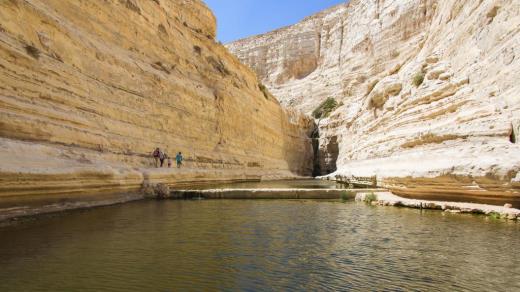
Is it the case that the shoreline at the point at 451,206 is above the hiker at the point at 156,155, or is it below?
below

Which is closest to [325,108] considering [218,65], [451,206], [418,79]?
[218,65]

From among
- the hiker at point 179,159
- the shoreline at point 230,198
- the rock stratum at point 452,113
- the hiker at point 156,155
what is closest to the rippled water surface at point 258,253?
the shoreline at point 230,198

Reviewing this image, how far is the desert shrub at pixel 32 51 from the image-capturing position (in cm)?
885

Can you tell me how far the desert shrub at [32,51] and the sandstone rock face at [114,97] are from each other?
33mm

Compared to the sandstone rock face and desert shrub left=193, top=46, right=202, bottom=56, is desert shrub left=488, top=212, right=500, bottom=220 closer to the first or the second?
the sandstone rock face

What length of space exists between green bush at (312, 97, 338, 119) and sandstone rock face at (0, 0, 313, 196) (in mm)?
17924

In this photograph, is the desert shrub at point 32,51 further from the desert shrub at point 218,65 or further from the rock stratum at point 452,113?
the desert shrub at point 218,65

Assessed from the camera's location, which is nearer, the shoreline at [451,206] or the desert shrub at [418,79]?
the shoreline at [451,206]

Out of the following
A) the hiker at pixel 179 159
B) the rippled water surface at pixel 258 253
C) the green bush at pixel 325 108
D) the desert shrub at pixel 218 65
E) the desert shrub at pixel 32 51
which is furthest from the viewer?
the green bush at pixel 325 108

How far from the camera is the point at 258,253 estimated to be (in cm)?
456

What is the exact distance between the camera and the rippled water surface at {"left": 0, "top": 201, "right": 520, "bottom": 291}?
349cm

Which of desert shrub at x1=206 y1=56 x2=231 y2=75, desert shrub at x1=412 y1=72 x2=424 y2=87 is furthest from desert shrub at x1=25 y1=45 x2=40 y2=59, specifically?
desert shrub at x1=206 y1=56 x2=231 y2=75

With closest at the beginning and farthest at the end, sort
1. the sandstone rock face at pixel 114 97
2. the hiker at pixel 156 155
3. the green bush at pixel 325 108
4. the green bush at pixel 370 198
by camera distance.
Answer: the sandstone rock face at pixel 114 97 → the green bush at pixel 370 198 → the hiker at pixel 156 155 → the green bush at pixel 325 108

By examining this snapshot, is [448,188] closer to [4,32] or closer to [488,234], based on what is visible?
[488,234]
